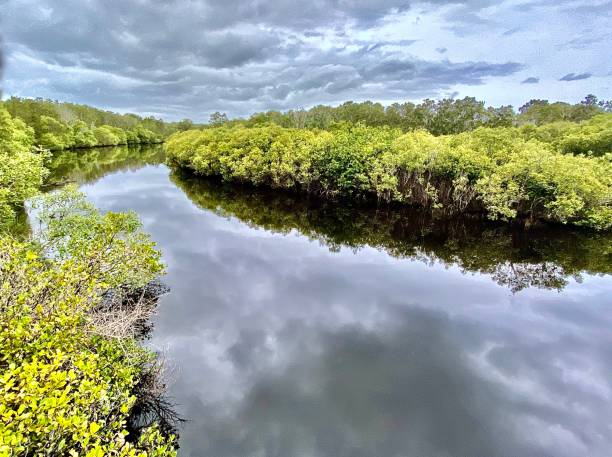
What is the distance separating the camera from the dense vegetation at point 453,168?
30906mm

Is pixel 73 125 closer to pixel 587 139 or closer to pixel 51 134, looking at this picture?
pixel 51 134

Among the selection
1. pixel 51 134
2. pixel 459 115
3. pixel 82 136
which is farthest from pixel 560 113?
pixel 82 136

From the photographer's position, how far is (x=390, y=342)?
54.3 feet

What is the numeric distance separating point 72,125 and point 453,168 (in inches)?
4799

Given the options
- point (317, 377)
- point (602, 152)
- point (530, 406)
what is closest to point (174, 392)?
point (317, 377)

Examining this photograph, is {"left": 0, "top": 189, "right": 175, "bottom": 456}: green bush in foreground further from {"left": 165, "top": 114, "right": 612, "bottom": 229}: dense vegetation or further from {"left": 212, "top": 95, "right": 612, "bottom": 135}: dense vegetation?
{"left": 212, "top": 95, "right": 612, "bottom": 135}: dense vegetation

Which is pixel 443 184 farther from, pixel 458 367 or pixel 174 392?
pixel 174 392

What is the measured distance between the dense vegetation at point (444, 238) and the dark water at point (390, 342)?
236mm

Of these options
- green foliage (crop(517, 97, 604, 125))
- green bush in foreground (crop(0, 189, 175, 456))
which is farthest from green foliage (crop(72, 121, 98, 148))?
A: green foliage (crop(517, 97, 604, 125))

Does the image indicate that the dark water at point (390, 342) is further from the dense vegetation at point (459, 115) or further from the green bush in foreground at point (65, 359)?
the dense vegetation at point (459, 115)

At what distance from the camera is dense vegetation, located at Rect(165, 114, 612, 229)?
30.9m

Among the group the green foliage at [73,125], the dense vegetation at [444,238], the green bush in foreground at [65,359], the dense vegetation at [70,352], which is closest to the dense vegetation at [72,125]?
the green foliage at [73,125]

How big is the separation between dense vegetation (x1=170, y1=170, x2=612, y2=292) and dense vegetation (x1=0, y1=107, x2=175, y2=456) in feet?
63.3

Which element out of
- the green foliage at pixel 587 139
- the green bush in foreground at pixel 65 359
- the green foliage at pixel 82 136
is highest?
the green foliage at pixel 82 136
